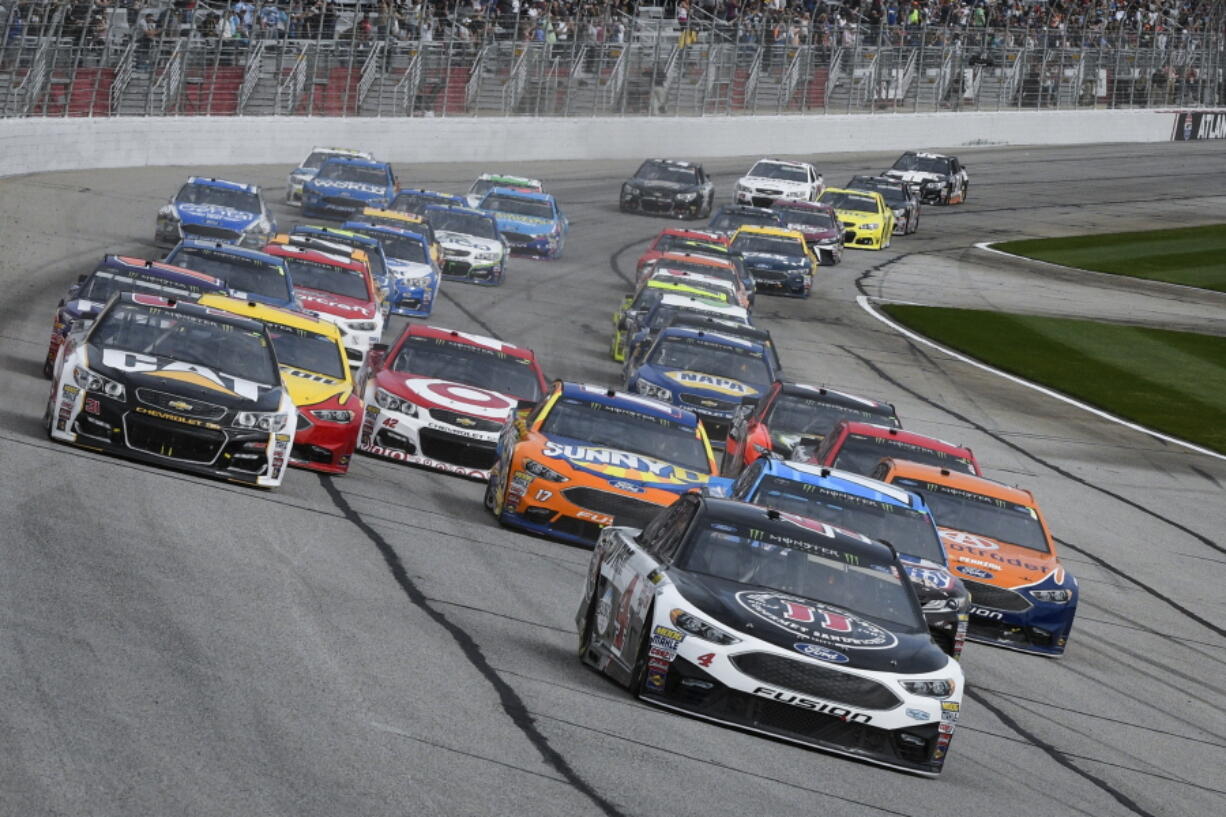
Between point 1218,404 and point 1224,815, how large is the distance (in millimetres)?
22366

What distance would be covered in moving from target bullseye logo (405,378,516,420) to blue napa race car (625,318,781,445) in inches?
160

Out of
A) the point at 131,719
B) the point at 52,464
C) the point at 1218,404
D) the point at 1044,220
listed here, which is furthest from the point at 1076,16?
the point at 131,719

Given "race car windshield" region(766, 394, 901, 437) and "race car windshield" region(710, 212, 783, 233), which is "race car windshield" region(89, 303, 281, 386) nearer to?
"race car windshield" region(766, 394, 901, 437)

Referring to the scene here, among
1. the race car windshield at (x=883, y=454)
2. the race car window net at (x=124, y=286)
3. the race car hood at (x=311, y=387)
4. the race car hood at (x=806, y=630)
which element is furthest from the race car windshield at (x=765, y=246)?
the race car hood at (x=806, y=630)

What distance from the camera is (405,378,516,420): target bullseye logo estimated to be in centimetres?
1912

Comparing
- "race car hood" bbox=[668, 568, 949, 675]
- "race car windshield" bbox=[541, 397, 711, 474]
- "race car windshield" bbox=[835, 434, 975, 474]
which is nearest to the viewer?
"race car hood" bbox=[668, 568, 949, 675]

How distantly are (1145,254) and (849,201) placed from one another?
9360mm

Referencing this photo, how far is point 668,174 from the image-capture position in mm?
50406

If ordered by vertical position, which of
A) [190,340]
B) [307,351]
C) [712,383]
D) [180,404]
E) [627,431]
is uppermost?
[190,340]

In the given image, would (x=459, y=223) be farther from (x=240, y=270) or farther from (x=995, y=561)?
(x=995, y=561)

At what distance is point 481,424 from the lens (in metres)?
19.1

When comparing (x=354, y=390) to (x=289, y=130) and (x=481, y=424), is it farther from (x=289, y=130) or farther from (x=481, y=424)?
(x=289, y=130)

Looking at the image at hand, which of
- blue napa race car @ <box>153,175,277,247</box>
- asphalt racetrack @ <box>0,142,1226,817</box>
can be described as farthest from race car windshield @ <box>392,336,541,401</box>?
blue napa race car @ <box>153,175,277,247</box>

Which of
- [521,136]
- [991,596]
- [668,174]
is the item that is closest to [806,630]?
[991,596]
